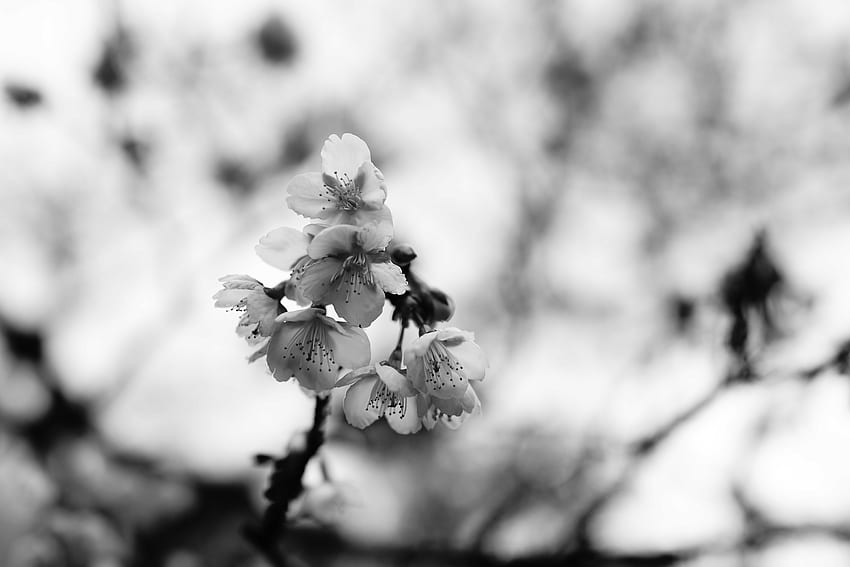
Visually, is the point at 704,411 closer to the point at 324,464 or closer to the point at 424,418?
the point at 424,418

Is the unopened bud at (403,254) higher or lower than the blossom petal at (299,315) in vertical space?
higher

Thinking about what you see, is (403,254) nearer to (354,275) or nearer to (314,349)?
(354,275)

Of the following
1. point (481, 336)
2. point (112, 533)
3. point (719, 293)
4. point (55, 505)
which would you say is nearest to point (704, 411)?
point (719, 293)

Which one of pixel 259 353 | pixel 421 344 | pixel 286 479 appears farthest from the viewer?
pixel 259 353

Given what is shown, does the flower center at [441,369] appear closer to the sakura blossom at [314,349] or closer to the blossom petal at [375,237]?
the sakura blossom at [314,349]

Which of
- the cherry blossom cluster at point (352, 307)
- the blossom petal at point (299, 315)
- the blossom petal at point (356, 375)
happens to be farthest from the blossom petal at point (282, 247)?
the blossom petal at point (356, 375)

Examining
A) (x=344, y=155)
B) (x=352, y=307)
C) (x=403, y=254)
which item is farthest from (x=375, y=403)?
(x=344, y=155)

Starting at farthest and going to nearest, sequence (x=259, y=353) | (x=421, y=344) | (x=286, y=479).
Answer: (x=259, y=353) → (x=421, y=344) → (x=286, y=479)
